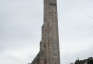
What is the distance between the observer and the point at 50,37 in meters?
14.7

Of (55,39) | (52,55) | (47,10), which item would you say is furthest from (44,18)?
(52,55)

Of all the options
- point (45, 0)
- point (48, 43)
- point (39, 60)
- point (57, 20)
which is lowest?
point (39, 60)

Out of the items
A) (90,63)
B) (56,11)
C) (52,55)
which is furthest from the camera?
(90,63)

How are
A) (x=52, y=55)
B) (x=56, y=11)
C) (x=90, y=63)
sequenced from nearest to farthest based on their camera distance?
(x=52, y=55)
(x=56, y=11)
(x=90, y=63)

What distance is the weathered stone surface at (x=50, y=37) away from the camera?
1427cm

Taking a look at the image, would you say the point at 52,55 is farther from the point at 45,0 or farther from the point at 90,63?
the point at 90,63

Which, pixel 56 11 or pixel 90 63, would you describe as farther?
pixel 90 63

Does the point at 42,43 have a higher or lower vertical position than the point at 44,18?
lower

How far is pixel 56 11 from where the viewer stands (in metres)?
15.2

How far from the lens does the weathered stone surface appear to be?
14273 mm

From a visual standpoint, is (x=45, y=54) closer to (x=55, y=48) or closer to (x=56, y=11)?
(x=55, y=48)

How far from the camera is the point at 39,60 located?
14922 mm

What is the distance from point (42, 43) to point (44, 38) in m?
0.35

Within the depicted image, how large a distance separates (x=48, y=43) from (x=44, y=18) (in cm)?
166
